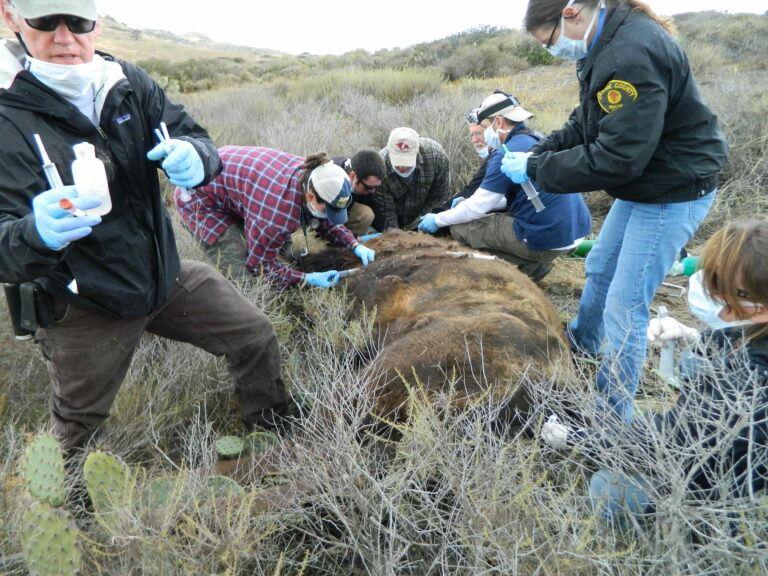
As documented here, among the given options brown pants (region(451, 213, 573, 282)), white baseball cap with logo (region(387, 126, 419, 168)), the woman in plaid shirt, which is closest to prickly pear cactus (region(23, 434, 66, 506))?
the woman in plaid shirt

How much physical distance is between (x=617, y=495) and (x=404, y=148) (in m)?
4.07

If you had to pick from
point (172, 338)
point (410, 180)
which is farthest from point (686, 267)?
point (172, 338)

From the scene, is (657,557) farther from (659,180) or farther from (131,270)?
(131,270)

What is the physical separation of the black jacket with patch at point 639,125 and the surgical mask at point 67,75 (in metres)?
2.23

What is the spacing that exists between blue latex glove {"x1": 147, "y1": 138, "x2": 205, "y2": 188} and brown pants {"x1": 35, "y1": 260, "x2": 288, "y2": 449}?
24.9 inches

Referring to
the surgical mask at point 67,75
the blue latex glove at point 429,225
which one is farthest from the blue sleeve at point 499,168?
the surgical mask at point 67,75

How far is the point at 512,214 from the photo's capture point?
16.1 feet

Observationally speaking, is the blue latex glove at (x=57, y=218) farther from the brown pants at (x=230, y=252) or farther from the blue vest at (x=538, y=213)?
the blue vest at (x=538, y=213)

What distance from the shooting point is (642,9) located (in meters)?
2.69

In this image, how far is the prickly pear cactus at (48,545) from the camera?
1645mm

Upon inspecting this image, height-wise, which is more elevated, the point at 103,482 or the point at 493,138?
Result: the point at 493,138

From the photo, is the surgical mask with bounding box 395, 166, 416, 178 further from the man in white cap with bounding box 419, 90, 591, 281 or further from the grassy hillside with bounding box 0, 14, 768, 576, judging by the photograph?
the grassy hillside with bounding box 0, 14, 768, 576

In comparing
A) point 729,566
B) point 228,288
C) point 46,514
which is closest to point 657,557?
point 729,566

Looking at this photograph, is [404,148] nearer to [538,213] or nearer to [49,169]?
[538,213]
